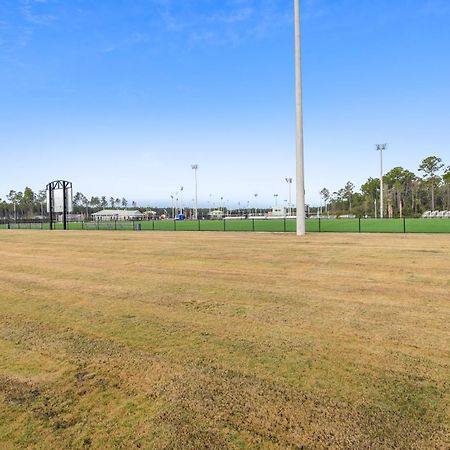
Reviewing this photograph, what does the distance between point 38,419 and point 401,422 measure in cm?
275

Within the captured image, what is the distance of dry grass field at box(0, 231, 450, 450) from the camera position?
2.70m

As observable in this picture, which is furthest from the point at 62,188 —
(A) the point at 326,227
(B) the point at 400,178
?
(B) the point at 400,178

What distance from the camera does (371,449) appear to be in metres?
2.46

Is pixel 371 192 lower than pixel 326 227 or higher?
higher

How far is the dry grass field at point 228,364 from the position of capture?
8.87 feet

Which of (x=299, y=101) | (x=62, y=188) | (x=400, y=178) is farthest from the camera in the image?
(x=400, y=178)

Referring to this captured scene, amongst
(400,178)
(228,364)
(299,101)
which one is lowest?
(228,364)

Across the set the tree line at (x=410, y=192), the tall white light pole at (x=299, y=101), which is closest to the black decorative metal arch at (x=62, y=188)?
the tall white light pole at (x=299, y=101)

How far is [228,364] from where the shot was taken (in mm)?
3814

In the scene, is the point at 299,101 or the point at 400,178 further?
the point at 400,178

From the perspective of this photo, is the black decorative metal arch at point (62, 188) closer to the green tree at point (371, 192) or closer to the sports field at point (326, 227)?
the sports field at point (326, 227)

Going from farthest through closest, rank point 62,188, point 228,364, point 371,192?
1. point 371,192
2. point 62,188
3. point 228,364

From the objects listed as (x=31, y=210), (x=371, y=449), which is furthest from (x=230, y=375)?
(x=31, y=210)

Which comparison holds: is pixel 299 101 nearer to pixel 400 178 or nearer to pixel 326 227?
pixel 326 227
